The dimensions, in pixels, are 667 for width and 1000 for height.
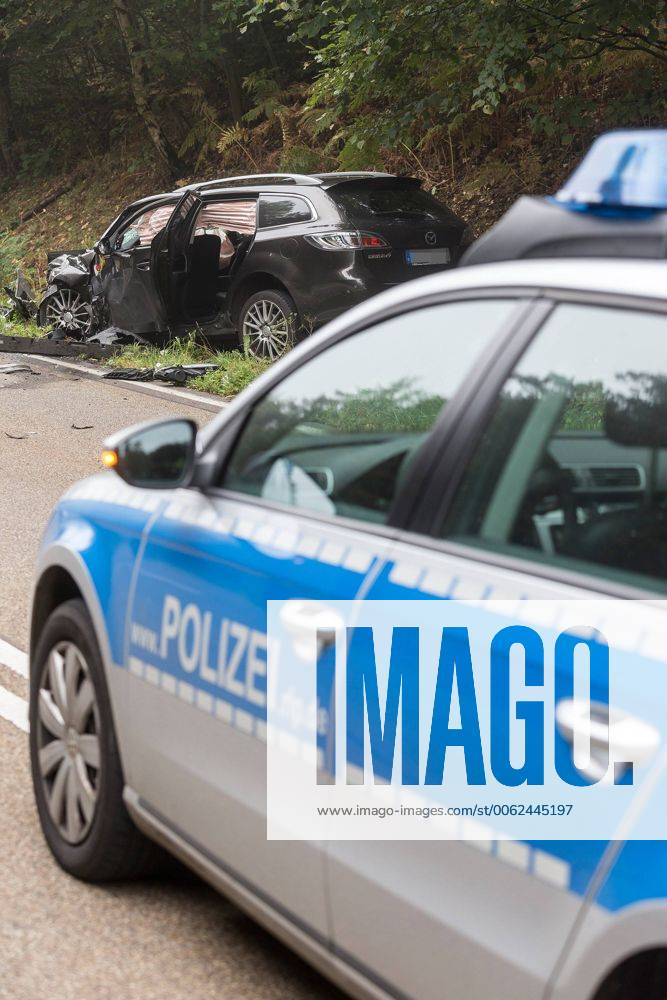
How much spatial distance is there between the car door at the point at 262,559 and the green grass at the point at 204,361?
29.3ft

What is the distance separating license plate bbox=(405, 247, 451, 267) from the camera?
12281 millimetres

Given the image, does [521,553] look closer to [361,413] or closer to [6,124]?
[361,413]

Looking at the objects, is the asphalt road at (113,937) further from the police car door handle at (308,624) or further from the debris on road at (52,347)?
the debris on road at (52,347)

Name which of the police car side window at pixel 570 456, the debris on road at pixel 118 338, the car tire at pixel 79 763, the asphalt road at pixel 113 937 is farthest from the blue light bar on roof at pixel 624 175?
the debris on road at pixel 118 338

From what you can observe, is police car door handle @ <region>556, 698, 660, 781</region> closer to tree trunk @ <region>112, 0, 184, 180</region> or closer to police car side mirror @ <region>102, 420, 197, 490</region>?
police car side mirror @ <region>102, 420, 197, 490</region>

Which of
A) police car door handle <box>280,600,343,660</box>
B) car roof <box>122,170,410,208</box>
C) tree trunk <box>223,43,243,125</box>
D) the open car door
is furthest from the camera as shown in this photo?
tree trunk <box>223,43,243,125</box>

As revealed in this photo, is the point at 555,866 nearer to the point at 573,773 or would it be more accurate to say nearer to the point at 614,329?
the point at 573,773

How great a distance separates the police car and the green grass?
8835 mm

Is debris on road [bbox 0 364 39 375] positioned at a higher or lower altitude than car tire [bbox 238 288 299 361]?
lower

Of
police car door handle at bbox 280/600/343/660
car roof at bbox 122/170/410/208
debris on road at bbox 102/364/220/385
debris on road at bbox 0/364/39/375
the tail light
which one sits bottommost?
debris on road at bbox 0/364/39/375

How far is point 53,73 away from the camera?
1225 inches

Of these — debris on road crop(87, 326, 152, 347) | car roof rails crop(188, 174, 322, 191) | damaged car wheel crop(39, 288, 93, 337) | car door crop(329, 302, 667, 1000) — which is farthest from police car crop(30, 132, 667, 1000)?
damaged car wheel crop(39, 288, 93, 337)

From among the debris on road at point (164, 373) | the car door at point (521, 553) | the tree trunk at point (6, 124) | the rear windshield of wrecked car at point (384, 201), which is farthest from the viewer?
the tree trunk at point (6, 124)

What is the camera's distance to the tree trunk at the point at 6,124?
31427 mm
